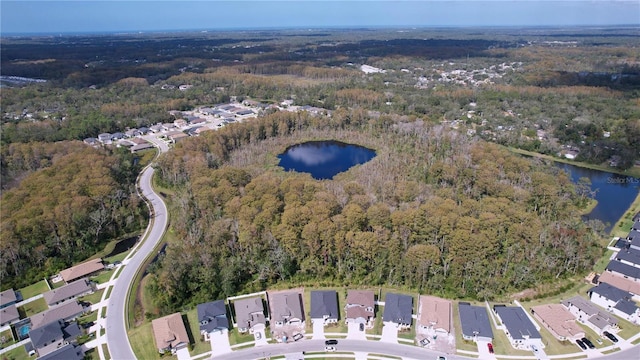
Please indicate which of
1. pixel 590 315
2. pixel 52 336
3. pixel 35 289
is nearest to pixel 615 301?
pixel 590 315

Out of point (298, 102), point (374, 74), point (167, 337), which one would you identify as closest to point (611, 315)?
point (167, 337)

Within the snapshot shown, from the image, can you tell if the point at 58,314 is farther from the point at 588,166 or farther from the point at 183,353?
the point at 588,166

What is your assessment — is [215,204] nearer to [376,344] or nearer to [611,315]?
[376,344]

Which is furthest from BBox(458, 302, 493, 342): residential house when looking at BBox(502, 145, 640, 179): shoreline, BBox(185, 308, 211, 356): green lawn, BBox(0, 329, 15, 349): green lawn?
BBox(502, 145, 640, 179): shoreline

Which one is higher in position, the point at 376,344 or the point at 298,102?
the point at 298,102

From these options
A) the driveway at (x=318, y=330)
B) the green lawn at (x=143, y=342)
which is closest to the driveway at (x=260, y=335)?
the driveway at (x=318, y=330)

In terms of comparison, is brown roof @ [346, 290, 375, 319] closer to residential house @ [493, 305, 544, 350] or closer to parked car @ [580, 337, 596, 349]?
residential house @ [493, 305, 544, 350]
